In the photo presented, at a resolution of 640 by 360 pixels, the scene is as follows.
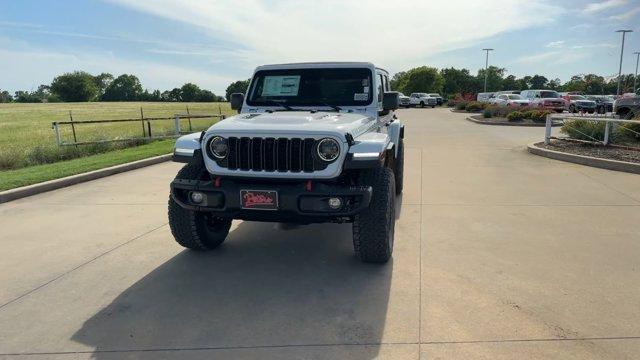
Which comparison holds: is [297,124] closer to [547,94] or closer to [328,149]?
[328,149]

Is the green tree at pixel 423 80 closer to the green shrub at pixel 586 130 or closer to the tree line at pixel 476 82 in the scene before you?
the tree line at pixel 476 82

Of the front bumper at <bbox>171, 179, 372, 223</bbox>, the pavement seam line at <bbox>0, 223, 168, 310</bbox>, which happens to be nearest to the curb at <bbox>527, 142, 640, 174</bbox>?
the front bumper at <bbox>171, 179, 372, 223</bbox>

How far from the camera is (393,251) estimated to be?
4633mm

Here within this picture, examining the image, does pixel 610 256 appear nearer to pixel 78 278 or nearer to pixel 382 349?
pixel 382 349

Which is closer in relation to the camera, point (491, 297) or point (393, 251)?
point (491, 297)

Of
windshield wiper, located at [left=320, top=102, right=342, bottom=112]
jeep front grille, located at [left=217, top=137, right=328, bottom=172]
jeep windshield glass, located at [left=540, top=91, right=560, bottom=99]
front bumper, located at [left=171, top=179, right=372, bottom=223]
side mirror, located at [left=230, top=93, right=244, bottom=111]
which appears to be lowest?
jeep windshield glass, located at [left=540, top=91, right=560, bottom=99]

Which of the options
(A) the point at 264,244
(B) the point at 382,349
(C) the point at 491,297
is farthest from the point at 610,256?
(A) the point at 264,244

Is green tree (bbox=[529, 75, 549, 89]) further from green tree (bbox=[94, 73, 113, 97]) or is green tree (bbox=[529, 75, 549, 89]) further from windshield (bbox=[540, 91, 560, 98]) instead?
green tree (bbox=[94, 73, 113, 97])

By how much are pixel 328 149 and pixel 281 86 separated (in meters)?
1.87

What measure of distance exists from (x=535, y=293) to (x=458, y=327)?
888 mm

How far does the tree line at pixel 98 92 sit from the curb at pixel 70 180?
280 ft

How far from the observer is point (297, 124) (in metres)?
4.01

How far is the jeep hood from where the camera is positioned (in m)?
3.85

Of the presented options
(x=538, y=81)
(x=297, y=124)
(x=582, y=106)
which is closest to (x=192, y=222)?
(x=297, y=124)
